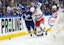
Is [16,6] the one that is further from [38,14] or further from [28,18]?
[38,14]

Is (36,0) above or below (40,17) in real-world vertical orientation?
above

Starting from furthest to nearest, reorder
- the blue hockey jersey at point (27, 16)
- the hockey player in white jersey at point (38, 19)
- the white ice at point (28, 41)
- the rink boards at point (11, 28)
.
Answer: the hockey player in white jersey at point (38, 19), the blue hockey jersey at point (27, 16), the rink boards at point (11, 28), the white ice at point (28, 41)

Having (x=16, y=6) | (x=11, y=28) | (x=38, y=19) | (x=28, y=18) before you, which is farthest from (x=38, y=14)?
Answer: (x=11, y=28)

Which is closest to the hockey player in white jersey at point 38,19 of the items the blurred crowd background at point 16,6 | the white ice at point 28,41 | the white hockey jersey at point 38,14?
the white hockey jersey at point 38,14

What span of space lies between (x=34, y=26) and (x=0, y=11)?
1.74 m

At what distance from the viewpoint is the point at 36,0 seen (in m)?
7.51

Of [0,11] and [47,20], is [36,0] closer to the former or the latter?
[47,20]

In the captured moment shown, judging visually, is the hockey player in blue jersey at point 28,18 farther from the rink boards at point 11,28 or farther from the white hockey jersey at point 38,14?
the white hockey jersey at point 38,14

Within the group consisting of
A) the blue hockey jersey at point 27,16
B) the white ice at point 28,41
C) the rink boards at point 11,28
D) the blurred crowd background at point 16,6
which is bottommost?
the white ice at point 28,41

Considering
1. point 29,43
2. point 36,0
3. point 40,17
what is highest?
point 36,0

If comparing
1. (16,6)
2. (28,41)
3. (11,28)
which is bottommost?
(28,41)

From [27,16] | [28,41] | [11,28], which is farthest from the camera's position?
[27,16]

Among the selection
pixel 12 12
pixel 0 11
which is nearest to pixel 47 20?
pixel 12 12

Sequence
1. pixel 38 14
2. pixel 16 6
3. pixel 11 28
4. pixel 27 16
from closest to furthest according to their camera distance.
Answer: pixel 11 28 < pixel 16 6 < pixel 27 16 < pixel 38 14
